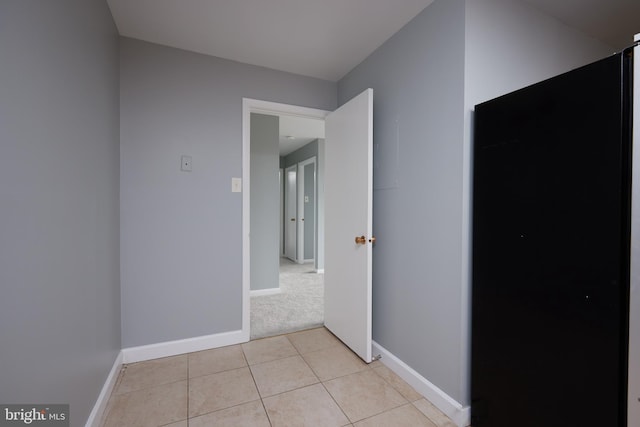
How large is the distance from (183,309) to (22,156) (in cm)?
169

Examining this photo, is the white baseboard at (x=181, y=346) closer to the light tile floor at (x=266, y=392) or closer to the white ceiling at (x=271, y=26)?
the light tile floor at (x=266, y=392)

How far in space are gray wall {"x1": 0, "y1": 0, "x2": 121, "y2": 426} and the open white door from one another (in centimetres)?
164

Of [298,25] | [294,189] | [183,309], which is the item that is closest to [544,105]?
[298,25]

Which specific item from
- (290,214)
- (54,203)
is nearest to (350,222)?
(54,203)

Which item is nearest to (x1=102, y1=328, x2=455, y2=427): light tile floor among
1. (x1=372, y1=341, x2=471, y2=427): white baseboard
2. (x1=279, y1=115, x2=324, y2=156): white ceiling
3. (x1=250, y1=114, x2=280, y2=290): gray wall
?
(x1=372, y1=341, x2=471, y2=427): white baseboard

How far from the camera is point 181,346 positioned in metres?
2.28

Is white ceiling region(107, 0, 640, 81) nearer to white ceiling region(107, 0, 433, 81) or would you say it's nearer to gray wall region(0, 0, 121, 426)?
white ceiling region(107, 0, 433, 81)

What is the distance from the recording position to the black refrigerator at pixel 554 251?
1034 mm

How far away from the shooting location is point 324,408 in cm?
166

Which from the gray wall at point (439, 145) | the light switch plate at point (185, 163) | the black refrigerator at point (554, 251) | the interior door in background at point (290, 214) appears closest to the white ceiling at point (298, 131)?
the interior door in background at point (290, 214)

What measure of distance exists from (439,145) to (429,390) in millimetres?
1473

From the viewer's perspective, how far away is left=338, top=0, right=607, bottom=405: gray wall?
5.16ft

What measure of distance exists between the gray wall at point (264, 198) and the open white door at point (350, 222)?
132 centimetres

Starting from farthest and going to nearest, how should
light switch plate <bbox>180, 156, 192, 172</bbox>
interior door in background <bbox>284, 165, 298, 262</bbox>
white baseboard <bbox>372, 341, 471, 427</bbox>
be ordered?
1. interior door in background <bbox>284, 165, 298, 262</bbox>
2. light switch plate <bbox>180, 156, 192, 172</bbox>
3. white baseboard <bbox>372, 341, 471, 427</bbox>
